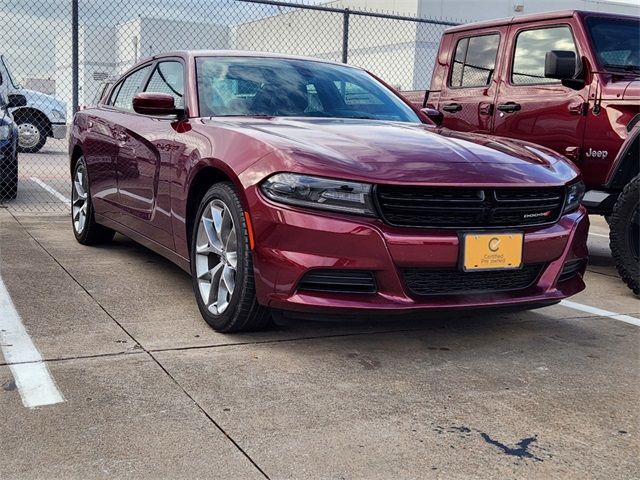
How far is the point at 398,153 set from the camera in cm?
→ 346

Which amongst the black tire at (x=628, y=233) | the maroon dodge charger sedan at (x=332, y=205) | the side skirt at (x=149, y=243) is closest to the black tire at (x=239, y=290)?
the maroon dodge charger sedan at (x=332, y=205)

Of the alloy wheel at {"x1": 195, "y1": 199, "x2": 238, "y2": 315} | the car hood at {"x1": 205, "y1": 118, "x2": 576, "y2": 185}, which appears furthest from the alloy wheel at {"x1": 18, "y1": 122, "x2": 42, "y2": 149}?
the alloy wheel at {"x1": 195, "y1": 199, "x2": 238, "y2": 315}

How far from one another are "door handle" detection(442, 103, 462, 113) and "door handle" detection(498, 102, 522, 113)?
19.9 inches

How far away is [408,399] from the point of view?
2.98 m

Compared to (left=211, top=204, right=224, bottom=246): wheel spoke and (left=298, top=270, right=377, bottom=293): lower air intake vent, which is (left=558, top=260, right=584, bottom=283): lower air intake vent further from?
(left=211, top=204, right=224, bottom=246): wheel spoke

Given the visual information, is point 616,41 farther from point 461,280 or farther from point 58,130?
point 58,130

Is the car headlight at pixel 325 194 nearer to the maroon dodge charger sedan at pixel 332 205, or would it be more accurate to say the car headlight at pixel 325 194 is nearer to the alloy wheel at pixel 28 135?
the maroon dodge charger sedan at pixel 332 205

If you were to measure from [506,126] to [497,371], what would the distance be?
3.25m

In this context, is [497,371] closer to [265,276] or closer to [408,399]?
[408,399]

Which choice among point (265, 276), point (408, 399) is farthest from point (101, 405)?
point (408, 399)

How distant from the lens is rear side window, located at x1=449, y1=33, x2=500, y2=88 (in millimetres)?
6453

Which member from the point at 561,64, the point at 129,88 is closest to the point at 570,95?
the point at 561,64

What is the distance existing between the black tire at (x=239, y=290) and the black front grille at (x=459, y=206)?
674 mm

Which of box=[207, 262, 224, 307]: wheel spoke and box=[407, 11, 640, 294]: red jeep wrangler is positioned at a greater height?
box=[407, 11, 640, 294]: red jeep wrangler
